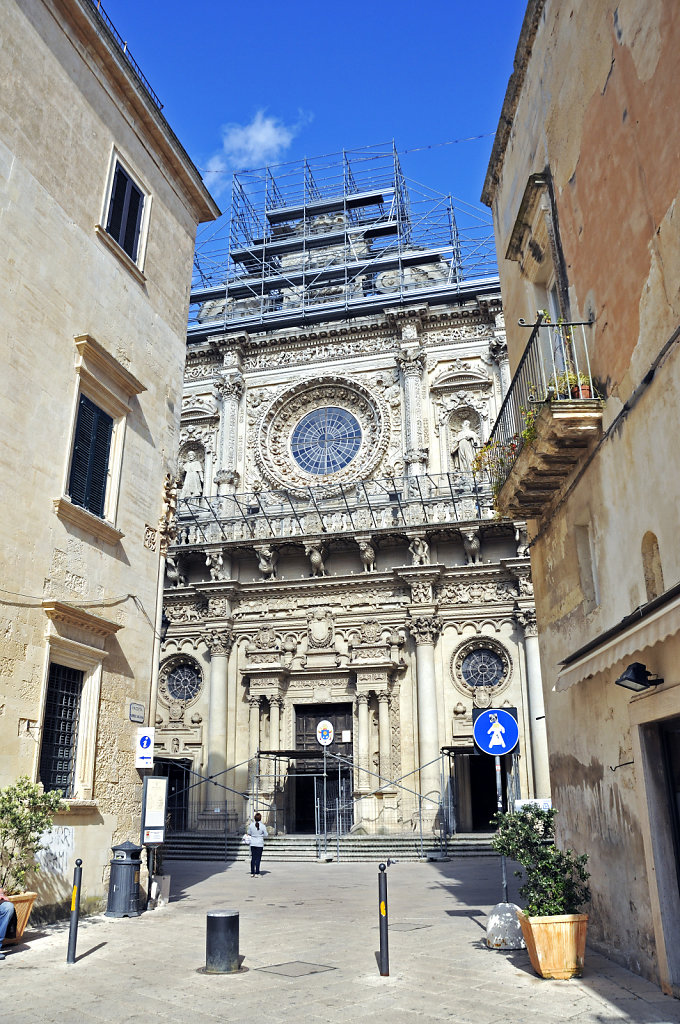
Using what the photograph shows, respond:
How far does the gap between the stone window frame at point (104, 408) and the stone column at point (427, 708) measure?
45.3 ft

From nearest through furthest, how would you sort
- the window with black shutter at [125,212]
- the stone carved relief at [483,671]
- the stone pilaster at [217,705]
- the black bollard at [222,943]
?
1. the black bollard at [222,943]
2. the window with black shutter at [125,212]
3. the stone carved relief at [483,671]
4. the stone pilaster at [217,705]

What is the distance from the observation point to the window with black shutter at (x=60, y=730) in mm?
10922

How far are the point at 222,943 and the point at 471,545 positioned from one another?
18995mm

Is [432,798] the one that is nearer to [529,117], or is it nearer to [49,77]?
[529,117]

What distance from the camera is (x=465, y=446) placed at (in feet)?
92.2

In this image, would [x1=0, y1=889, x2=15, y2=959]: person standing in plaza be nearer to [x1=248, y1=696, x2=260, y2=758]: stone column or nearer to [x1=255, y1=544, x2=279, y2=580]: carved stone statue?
[x1=248, y1=696, x2=260, y2=758]: stone column

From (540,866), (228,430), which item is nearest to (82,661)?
(540,866)

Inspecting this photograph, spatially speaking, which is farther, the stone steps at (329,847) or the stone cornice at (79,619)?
the stone steps at (329,847)

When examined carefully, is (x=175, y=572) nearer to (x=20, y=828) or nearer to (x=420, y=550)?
(x=420, y=550)

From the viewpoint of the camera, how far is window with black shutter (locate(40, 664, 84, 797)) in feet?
35.8

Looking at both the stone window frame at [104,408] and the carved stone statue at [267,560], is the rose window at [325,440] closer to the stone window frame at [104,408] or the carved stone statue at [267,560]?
the carved stone statue at [267,560]

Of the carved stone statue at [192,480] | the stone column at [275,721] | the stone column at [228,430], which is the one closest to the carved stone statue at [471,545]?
the stone column at [275,721]

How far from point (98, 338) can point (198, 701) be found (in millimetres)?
16257

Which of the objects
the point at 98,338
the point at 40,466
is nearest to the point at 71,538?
the point at 40,466
